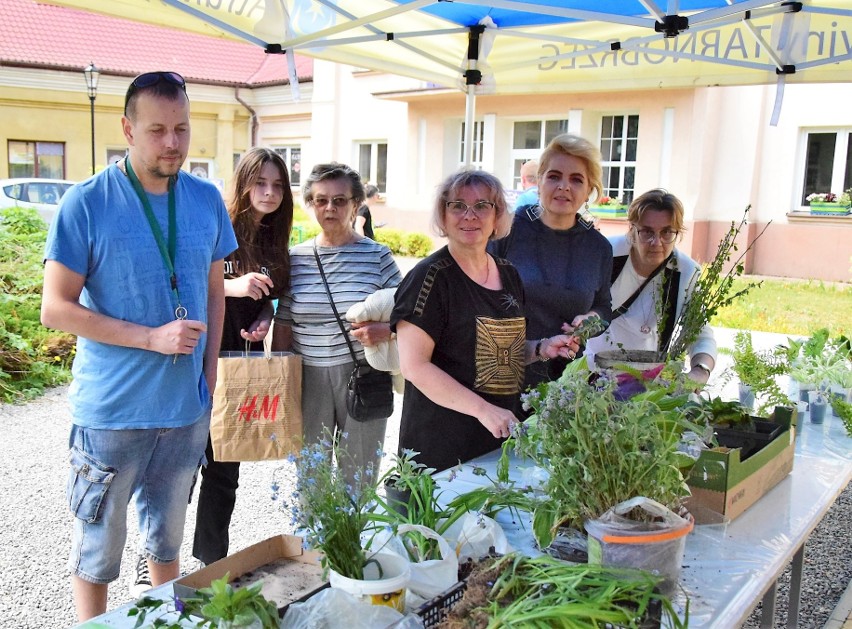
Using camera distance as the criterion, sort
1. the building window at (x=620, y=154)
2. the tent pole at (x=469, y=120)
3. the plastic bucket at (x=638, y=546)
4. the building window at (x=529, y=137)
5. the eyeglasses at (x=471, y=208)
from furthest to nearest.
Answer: the building window at (x=529, y=137) < the building window at (x=620, y=154) < the tent pole at (x=469, y=120) < the eyeglasses at (x=471, y=208) < the plastic bucket at (x=638, y=546)

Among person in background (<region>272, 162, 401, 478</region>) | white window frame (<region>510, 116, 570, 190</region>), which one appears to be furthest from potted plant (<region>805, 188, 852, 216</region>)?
person in background (<region>272, 162, 401, 478</region>)

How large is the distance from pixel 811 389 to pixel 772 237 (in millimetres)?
11376

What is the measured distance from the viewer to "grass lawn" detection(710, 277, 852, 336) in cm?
901

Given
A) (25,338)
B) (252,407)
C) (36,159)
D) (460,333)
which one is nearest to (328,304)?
(252,407)

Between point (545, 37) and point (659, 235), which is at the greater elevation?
point (545, 37)

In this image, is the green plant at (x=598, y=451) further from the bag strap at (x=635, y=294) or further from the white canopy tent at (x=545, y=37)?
the white canopy tent at (x=545, y=37)

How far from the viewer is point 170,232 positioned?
2129 mm

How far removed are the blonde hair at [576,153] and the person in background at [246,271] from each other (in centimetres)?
97

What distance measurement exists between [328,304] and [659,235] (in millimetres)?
1293

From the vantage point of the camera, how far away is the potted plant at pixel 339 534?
1.25 meters

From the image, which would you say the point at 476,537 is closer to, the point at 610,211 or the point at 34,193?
A: the point at 610,211

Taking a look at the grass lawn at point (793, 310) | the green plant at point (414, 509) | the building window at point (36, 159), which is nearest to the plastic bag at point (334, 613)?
the green plant at point (414, 509)

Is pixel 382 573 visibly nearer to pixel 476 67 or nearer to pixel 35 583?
pixel 35 583

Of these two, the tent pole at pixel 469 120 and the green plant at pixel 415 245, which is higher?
the tent pole at pixel 469 120
